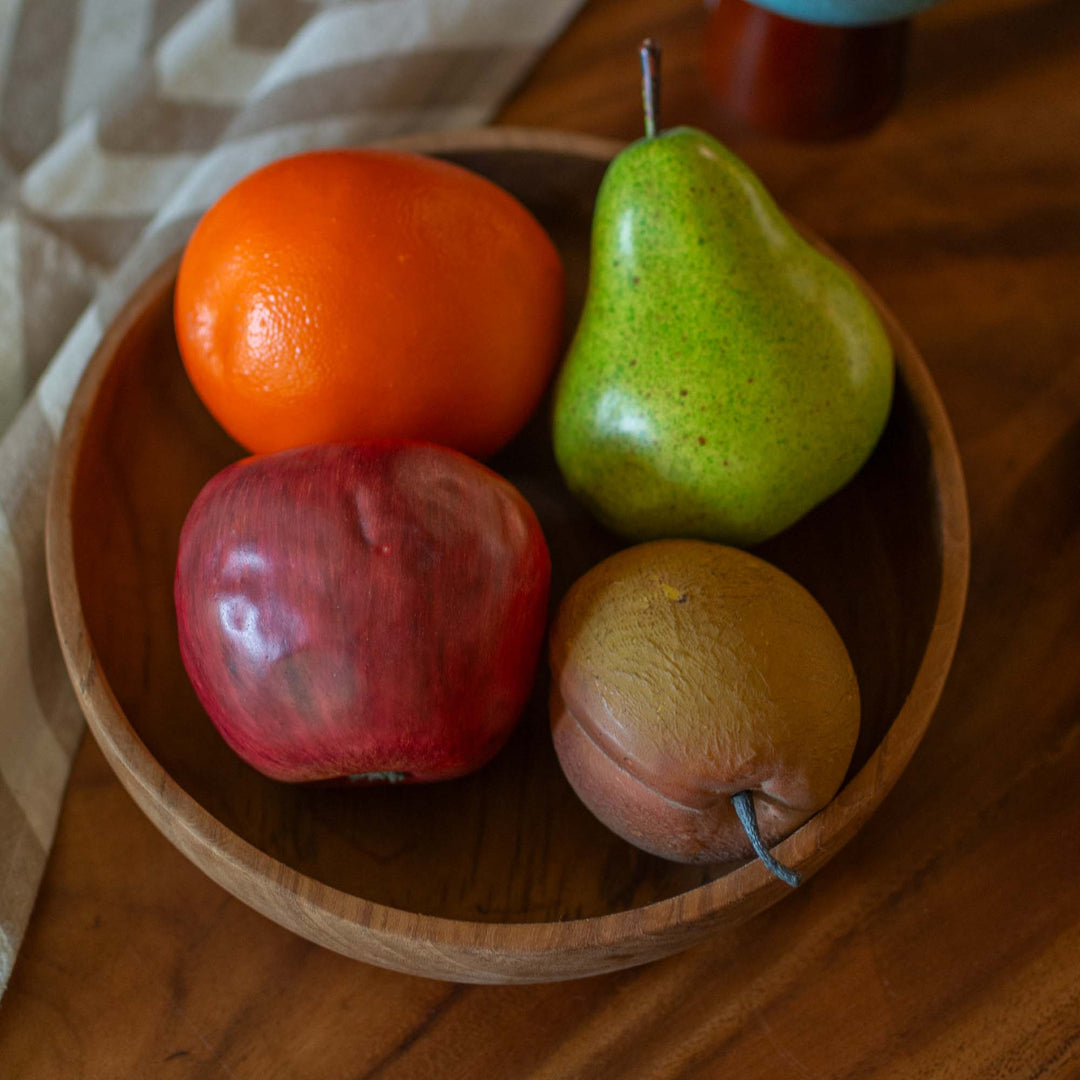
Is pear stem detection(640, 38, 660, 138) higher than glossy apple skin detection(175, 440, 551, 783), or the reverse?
pear stem detection(640, 38, 660, 138)

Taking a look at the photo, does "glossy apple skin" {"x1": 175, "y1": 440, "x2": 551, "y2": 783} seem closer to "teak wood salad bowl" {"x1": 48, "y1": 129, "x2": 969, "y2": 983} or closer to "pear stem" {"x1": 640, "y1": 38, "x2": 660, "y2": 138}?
"teak wood salad bowl" {"x1": 48, "y1": 129, "x2": 969, "y2": 983}

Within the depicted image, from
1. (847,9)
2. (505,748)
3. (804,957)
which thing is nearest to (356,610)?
(505,748)

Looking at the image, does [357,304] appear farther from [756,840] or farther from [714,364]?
[756,840]

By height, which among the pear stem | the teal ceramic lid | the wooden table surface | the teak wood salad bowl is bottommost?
the wooden table surface

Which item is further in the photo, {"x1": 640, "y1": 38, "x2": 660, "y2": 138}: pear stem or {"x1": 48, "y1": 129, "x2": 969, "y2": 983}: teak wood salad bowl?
{"x1": 640, "y1": 38, "x2": 660, "y2": 138}: pear stem

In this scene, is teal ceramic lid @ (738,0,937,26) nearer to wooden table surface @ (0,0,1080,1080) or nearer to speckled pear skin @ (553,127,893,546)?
speckled pear skin @ (553,127,893,546)

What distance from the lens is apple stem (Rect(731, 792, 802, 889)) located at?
414 millimetres

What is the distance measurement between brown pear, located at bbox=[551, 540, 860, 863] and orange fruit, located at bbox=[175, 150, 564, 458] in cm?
14

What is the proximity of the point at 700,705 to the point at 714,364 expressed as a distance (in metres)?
0.17

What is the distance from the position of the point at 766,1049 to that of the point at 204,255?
1.48 ft

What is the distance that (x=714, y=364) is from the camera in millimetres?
521

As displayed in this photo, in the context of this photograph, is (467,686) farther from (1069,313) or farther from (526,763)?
(1069,313)

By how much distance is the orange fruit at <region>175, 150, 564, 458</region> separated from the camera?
517mm

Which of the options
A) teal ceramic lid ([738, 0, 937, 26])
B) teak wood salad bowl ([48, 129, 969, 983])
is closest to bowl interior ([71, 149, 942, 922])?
teak wood salad bowl ([48, 129, 969, 983])
